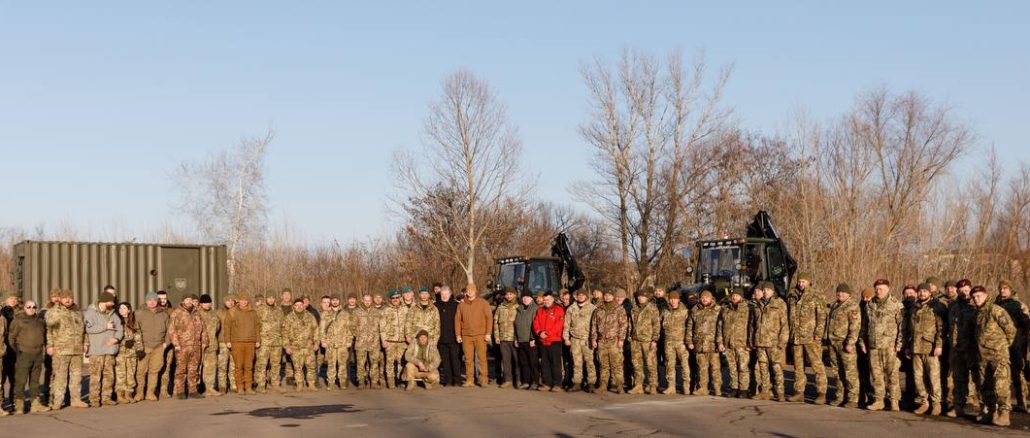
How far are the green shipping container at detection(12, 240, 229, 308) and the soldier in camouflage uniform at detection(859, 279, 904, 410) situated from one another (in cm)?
1345

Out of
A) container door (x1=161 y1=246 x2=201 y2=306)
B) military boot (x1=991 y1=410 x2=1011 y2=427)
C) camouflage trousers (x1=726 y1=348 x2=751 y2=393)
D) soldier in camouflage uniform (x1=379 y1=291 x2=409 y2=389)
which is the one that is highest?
container door (x1=161 y1=246 x2=201 y2=306)

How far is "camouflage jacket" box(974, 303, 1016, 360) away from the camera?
499 inches

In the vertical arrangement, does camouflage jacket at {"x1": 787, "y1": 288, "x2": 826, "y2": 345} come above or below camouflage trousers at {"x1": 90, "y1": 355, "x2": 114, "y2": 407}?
above

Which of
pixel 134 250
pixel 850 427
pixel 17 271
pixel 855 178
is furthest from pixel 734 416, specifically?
pixel 855 178

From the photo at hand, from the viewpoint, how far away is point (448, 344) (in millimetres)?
18516

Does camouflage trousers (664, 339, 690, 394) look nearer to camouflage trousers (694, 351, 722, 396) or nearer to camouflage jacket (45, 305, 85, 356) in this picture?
camouflage trousers (694, 351, 722, 396)

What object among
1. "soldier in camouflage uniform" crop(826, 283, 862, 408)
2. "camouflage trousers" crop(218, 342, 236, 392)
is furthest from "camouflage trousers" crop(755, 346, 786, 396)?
"camouflage trousers" crop(218, 342, 236, 392)

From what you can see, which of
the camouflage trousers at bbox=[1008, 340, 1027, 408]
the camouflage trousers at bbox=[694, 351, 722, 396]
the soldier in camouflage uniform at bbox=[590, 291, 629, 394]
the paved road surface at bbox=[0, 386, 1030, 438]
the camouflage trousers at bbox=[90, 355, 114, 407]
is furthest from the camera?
the soldier in camouflage uniform at bbox=[590, 291, 629, 394]

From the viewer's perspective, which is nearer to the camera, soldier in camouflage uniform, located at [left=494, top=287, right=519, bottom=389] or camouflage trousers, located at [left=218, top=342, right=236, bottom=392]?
camouflage trousers, located at [left=218, top=342, right=236, bottom=392]

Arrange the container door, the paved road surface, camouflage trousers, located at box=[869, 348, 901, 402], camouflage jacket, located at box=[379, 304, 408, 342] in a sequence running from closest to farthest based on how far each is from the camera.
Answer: the paved road surface
camouflage trousers, located at box=[869, 348, 901, 402]
camouflage jacket, located at box=[379, 304, 408, 342]
the container door

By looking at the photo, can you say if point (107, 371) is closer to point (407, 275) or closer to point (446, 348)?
point (446, 348)

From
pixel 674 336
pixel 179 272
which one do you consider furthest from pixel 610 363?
pixel 179 272

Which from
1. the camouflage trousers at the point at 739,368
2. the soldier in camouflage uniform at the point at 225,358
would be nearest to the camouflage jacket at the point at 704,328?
the camouflage trousers at the point at 739,368

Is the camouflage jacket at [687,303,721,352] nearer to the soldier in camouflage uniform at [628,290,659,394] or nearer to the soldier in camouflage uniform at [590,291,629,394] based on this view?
the soldier in camouflage uniform at [628,290,659,394]
